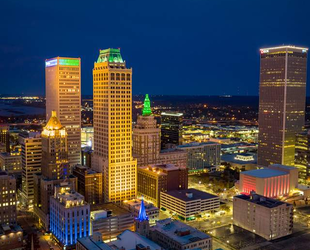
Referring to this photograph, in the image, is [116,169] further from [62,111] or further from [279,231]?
[279,231]

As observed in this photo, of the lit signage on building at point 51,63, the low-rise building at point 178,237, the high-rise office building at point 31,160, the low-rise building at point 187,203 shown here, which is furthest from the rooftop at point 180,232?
the lit signage on building at point 51,63

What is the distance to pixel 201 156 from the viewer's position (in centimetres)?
18825

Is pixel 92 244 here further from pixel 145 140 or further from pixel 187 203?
pixel 145 140

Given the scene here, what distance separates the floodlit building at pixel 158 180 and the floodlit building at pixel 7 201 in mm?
47218

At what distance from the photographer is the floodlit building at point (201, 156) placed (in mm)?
184750

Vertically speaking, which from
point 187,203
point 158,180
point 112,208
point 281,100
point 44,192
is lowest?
point 187,203

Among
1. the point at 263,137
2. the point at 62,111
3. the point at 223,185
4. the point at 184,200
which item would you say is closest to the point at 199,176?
the point at 223,185

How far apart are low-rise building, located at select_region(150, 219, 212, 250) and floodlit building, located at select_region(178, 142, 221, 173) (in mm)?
86436

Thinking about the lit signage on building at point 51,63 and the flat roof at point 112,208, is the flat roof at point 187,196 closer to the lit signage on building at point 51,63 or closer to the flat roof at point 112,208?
the flat roof at point 112,208

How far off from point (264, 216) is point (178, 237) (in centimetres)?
3018

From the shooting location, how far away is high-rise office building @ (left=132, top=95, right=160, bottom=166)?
496ft

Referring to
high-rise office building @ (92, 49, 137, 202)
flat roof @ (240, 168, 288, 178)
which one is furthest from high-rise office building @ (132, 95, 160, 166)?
flat roof @ (240, 168, 288, 178)

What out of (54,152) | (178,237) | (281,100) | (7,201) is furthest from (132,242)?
(281,100)

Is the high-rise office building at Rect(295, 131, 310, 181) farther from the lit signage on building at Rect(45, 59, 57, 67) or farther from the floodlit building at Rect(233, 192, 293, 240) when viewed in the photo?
the lit signage on building at Rect(45, 59, 57, 67)
